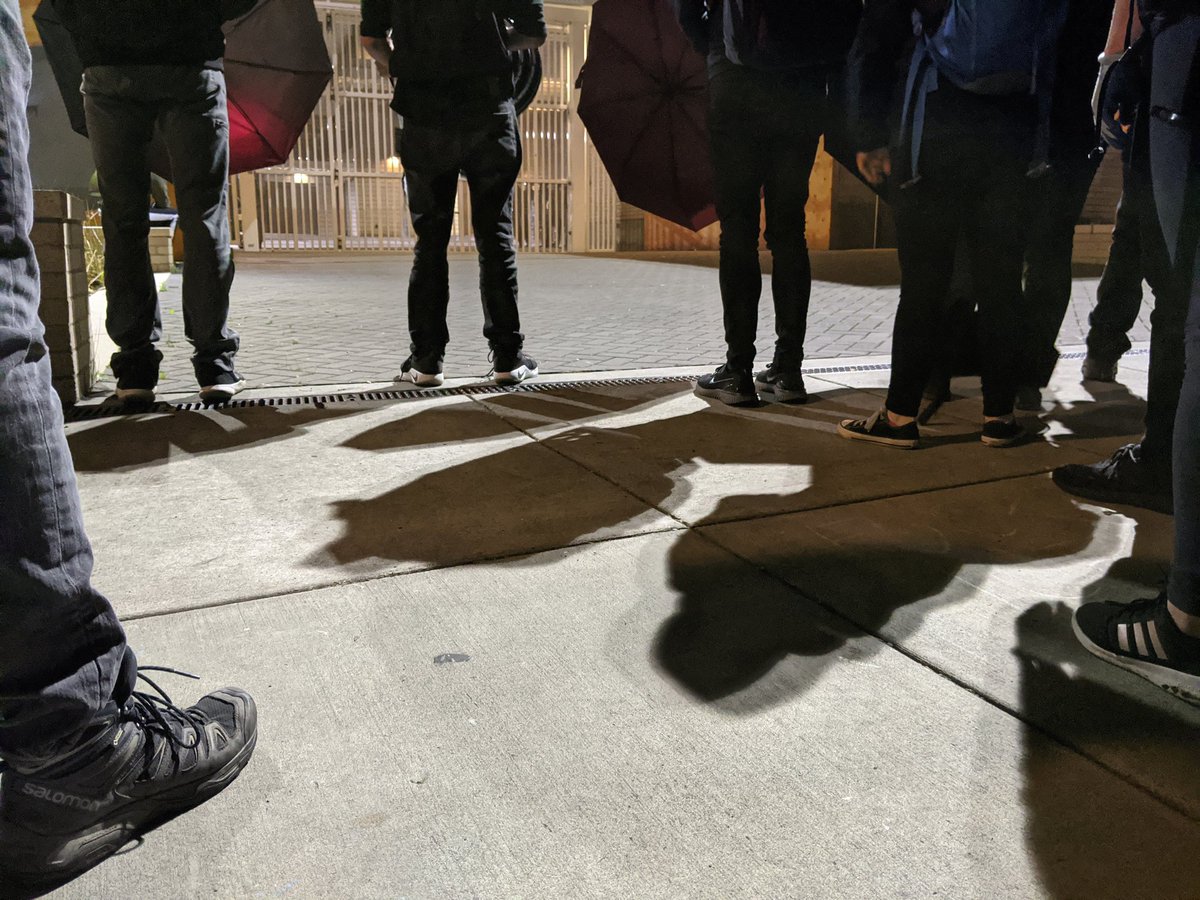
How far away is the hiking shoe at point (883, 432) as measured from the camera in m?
3.42

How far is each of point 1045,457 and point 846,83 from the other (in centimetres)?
144

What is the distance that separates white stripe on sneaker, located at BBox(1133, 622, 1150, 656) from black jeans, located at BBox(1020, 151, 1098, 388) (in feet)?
6.37

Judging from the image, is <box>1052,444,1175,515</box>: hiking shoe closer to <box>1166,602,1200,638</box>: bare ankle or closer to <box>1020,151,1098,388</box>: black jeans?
<box>1020,151,1098,388</box>: black jeans

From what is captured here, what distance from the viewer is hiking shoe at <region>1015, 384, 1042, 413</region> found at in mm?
4047

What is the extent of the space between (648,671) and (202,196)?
2.91 m

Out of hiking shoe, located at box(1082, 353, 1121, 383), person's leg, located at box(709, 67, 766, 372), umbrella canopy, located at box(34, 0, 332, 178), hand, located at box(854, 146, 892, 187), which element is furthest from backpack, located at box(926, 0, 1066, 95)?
umbrella canopy, located at box(34, 0, 332, 178)

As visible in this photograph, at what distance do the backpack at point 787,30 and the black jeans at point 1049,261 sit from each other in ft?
3.10

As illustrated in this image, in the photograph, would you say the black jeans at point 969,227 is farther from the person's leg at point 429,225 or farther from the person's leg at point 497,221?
the person's leg at point 429,225

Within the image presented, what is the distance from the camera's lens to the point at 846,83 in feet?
11.3

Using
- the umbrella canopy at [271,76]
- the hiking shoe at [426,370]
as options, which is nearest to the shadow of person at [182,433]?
the hiking shoe at [426,370]

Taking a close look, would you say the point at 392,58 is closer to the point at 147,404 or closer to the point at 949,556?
the point at 147,404

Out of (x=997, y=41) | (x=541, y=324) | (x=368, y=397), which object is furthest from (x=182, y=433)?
(x=541, y=324)

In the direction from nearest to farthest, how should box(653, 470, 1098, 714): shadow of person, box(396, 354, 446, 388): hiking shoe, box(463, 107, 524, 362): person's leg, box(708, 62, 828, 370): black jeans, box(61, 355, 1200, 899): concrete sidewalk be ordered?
box(61, 355, 1200, 899): concrete sidewalk
box(653, 470, 1098, 714): shadow of person
box(708, 62, 828, 370): black jeans
box(463, 107, 524, 362): person's leg
box(396, 354, 446, 388): hiking shoe

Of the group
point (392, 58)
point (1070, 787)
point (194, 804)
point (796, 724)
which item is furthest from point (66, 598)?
point (392, 58)
